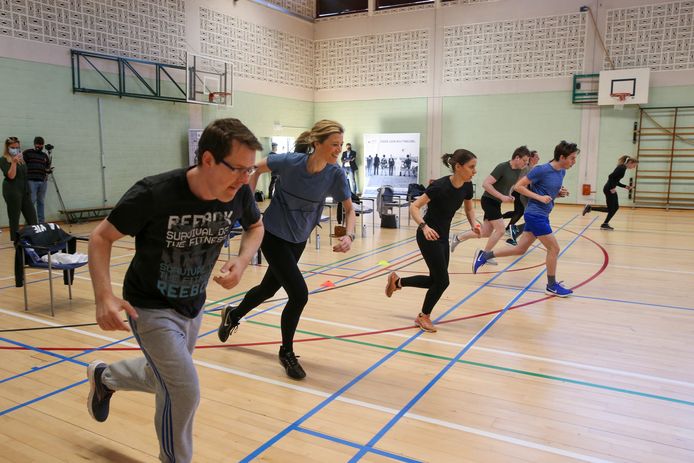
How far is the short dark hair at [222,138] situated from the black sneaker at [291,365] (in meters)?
2.19

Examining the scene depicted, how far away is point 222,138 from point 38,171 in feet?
36.2

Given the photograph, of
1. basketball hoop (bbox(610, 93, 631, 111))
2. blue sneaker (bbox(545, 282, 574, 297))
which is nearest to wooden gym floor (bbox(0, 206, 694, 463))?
blue sneaker (bbox(545, 282, 574, 297))

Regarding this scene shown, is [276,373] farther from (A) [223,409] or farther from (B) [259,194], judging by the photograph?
→ (B) [259,194]

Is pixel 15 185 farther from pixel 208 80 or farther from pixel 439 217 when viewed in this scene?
pixel 208 80

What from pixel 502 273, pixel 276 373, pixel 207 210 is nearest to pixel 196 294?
pixel 207 210

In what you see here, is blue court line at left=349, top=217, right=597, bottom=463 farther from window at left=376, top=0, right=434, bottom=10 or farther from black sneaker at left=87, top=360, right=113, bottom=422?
window at left=376, top=0, right=434, bottom=10

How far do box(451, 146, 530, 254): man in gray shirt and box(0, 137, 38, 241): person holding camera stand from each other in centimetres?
724

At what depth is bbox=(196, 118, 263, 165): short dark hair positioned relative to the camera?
2.18 m

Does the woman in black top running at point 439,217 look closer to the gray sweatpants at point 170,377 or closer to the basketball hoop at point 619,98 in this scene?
the gray sweatpants at point 170,377

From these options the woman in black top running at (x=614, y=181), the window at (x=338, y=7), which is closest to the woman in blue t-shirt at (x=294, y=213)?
the woman in black top running at (x=614, y=181)

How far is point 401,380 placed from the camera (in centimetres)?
396

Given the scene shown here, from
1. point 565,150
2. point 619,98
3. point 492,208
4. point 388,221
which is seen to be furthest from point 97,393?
point 619,98

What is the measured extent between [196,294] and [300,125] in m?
18.9

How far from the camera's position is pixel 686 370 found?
414cm
